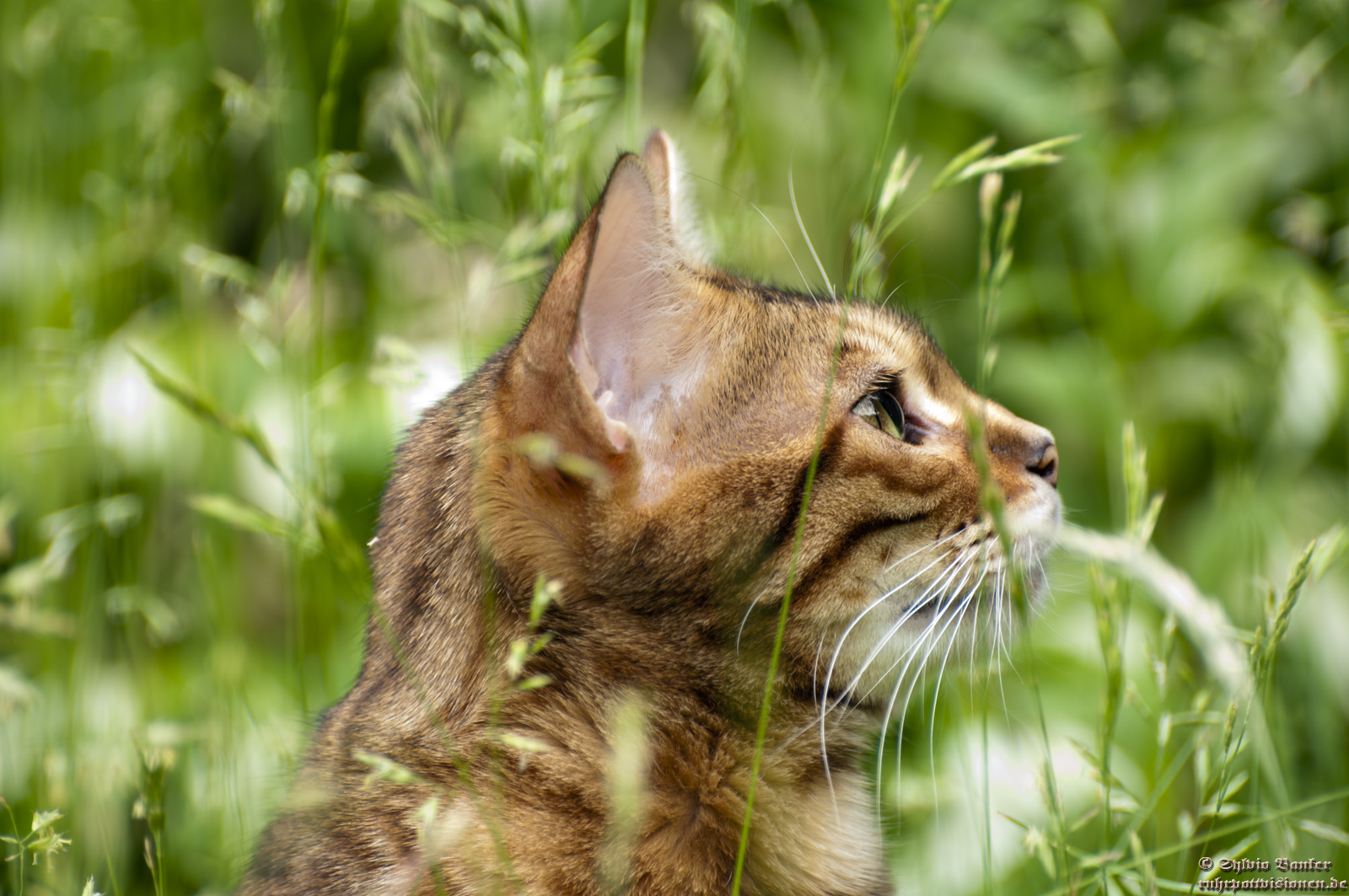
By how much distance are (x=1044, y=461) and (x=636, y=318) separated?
0.64 m

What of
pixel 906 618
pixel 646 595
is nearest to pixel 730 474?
pixel 646 595

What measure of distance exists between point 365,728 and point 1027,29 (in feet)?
9.64

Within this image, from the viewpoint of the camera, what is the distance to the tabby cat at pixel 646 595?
47.7 inches

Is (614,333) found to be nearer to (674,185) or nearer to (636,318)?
(636,318)

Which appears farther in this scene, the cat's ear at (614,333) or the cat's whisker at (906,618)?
the cat's whisker at (906,618)

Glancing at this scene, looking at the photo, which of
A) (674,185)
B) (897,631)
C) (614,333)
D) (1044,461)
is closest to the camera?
(614,333)

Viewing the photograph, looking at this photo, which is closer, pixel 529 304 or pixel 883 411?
pixel 883 411

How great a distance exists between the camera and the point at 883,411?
4.75ft

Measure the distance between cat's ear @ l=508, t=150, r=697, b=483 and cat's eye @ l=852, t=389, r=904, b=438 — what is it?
242mm

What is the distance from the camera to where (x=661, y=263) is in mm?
1306

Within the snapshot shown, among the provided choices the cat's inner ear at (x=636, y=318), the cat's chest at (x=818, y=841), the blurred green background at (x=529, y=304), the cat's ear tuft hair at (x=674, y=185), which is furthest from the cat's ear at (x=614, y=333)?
the cat's chest at (x=818, y=841)

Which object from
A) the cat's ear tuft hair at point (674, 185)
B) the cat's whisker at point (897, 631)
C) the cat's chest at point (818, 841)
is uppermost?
the cat's ear tuft hair at point (674, 185)

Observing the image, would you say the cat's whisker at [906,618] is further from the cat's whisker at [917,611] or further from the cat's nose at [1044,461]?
the cat's nose at [1044,461]

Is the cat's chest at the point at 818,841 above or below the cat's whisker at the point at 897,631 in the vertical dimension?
below
